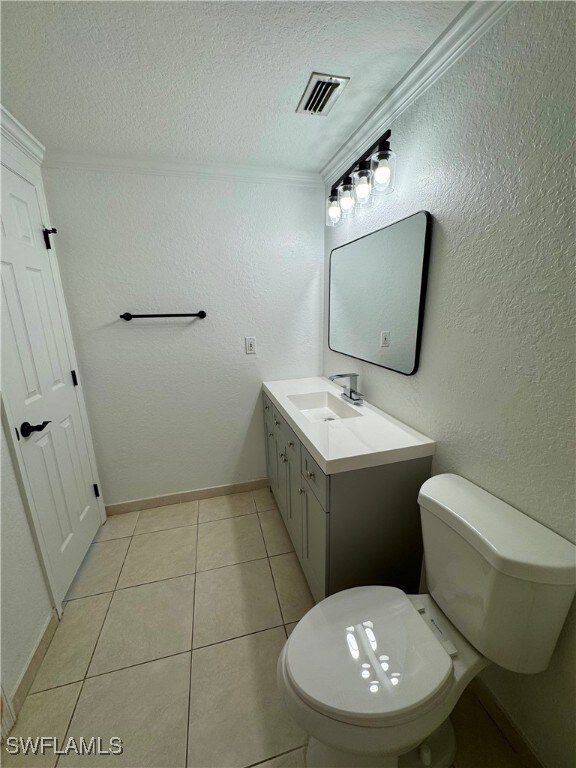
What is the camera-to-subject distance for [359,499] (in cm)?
121

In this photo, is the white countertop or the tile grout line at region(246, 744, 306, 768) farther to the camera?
the white countertop

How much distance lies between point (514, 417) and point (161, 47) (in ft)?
5.52

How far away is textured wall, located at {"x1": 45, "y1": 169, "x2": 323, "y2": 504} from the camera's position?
6.02 ft

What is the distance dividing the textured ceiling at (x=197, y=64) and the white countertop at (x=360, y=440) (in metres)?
1.41

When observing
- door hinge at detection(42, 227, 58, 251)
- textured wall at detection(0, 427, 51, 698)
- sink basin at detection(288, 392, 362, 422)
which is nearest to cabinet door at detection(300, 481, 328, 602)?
sink basin at detection(288, 392, 362, 422)

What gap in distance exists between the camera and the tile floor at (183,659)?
1031mm

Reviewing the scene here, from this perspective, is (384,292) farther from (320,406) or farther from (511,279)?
(320,406)

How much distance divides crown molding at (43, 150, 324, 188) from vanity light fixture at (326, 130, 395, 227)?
45 cm

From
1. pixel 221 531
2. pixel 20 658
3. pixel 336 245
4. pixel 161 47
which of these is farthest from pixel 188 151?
pixel 20 658

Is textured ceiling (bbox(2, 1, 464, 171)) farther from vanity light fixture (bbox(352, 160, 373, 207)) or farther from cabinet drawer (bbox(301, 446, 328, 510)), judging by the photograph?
cabinet drawer (bbox(301, 446, 328, 510))

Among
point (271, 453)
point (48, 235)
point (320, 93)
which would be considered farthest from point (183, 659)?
point (320, 93)

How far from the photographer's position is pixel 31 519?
132 centimetres

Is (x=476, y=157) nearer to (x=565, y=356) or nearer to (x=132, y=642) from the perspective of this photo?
(x=565, y=356)

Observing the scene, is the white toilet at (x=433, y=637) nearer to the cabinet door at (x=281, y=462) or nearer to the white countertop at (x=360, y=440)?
the white countertop at (x=360, y=440)
